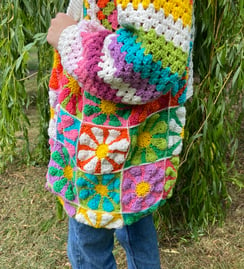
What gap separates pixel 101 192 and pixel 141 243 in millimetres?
293

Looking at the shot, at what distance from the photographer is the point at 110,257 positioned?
43.8 inches

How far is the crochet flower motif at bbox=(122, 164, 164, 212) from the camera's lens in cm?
96

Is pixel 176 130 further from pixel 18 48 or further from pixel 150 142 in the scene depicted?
pixel 18 48

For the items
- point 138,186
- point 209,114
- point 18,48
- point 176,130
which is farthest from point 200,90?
point 18,48

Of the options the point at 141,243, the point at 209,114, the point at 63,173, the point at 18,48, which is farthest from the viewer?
the point at 18,48

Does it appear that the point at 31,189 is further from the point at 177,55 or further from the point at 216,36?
the point at 177,55

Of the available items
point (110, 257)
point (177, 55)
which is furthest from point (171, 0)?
point (110, 257)

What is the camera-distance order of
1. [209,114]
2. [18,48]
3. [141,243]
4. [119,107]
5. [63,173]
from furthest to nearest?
[18,48] < [209,114] < [141,243] < [63,173] < [119,107]

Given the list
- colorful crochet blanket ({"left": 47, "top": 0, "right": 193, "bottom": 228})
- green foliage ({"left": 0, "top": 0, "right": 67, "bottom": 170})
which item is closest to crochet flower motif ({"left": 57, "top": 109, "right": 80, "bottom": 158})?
colorful crochet blanket ({"left": 47, "top": 0, "right": 193, "bottom": 228})

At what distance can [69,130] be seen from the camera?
937mm

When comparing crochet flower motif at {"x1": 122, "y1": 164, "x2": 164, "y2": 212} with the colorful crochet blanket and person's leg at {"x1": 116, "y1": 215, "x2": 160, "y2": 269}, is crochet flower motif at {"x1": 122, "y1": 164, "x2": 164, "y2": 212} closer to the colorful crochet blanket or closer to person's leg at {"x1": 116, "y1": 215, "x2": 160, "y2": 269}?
the colorful crochet blanket

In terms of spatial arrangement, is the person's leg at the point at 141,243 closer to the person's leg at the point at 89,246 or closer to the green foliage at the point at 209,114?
the person's leg at the point at 89,246

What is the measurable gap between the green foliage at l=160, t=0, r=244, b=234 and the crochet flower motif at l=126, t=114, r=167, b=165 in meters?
0.58

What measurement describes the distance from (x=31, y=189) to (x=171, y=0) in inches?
69.0
